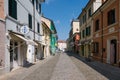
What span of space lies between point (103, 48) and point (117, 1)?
6.55 metres

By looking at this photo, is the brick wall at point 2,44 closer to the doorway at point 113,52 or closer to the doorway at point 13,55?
the doorway at point 13,55

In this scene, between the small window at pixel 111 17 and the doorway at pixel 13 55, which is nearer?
the doorway at pixel 13 55

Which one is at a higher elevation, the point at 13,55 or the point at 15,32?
the point at 15,32

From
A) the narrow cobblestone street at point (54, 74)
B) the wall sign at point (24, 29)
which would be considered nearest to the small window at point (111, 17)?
the narrow cobblestone street at point (54, 74)

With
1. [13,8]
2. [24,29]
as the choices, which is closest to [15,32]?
[24,29]

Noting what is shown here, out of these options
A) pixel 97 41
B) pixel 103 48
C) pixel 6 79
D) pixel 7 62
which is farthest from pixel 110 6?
pixel 6 79

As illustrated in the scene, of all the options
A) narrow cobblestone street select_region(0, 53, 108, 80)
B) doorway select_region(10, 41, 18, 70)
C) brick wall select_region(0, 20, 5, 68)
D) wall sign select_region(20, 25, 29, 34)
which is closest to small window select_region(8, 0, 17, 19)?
wall sign select_region(20, 25, 29, 34)

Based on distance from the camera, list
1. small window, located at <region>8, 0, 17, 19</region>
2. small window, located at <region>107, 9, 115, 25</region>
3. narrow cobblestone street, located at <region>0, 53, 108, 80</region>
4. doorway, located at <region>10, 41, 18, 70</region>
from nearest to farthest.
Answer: narrow cobblestone street, located at <region>0, 53, 108, 80</region>, small window, located at <region>8, 0, 17, 19</region>, doorway, located at <region>10, 41, 18, 70</region>, small window, located at <region>107, 9, 115, 25</region>

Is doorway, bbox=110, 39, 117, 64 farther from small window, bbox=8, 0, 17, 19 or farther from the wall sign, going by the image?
small window, bbox=8, 0, 17, 19

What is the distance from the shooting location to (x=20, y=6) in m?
18.4

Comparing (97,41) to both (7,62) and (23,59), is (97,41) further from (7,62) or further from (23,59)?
(7,62)

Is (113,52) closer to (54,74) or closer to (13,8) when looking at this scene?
(54,74)

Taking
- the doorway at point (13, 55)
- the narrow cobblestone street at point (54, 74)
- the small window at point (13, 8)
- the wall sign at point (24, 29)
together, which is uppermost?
the small window at point (13, 8)

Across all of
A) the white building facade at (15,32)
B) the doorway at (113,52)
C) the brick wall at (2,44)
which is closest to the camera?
the brick wall at (2,44)
